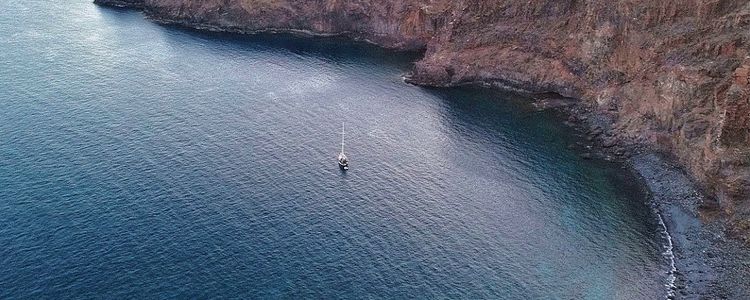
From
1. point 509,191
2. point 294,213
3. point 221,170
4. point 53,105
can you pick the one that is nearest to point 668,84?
point 509,191

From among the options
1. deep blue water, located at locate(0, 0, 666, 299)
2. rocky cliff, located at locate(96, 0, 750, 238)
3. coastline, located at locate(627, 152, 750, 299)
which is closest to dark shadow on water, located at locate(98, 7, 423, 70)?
rocky cliff, located at locate(96, 0, 750, 238)

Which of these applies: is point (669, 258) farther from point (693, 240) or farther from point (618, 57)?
point (618, 57)

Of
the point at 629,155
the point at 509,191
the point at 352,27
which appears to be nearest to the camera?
the point at 509,191

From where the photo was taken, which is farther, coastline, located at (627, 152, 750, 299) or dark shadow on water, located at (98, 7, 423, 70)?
dark shadow on water, located at (98, 7, 423, 70)

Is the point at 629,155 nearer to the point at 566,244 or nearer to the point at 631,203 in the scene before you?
the point at 631,203

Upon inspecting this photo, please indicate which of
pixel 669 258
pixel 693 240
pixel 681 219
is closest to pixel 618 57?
pixel 681 219

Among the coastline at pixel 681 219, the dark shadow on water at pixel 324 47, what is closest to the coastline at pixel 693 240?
the coastline at pixel 681 219

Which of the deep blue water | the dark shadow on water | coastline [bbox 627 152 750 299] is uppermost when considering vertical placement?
the dark shadow on water

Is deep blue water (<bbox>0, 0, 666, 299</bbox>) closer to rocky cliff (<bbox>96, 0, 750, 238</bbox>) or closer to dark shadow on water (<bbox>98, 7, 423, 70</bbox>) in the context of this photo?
dark shadow on water (<bbox>98, 7, 423, 70</bbox>)
